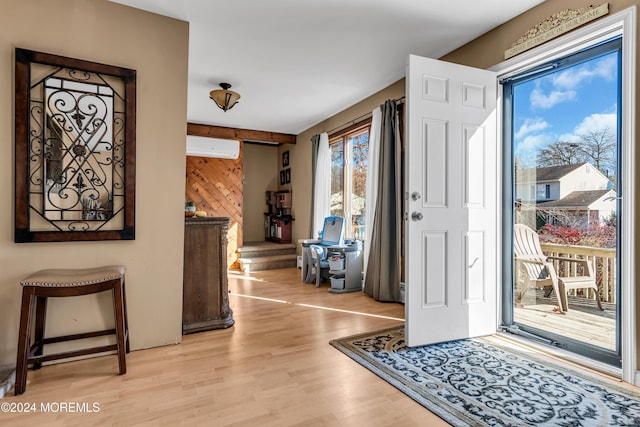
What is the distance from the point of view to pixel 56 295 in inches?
74.7

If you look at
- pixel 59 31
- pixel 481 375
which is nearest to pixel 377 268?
pixel 481 375

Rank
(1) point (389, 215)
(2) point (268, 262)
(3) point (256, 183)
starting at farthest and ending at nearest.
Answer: (3) point (256, 183), (2) point (268, 262), (1) point (389, 215)

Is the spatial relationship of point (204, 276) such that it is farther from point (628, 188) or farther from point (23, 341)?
point (628, 188)

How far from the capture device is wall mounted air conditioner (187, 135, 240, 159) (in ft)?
18.1

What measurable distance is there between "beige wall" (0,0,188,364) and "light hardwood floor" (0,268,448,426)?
300 mm

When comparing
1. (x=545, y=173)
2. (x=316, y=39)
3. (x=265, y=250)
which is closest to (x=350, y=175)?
(x=265, y=250)

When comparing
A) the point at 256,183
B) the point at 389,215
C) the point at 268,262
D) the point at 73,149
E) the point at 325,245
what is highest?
the point at 256,183

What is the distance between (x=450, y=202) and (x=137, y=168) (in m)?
2.32

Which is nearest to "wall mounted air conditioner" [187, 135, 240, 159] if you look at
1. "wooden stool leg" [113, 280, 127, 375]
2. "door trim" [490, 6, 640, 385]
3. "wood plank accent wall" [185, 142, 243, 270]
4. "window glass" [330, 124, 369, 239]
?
"wood plank accent wall" [185, 142, 243, 270]

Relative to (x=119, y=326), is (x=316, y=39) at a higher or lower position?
higher

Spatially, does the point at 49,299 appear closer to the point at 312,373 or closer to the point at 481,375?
the point at 312,373


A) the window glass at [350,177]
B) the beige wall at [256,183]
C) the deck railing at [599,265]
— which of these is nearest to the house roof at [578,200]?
the deck railing at [599,265]

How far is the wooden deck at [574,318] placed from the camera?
224 centimetres

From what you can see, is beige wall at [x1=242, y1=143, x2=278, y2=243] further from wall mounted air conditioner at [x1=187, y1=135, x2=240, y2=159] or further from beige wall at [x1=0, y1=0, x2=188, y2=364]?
beige wall at [x1=0, y1=0, x2=188, y2=364]
